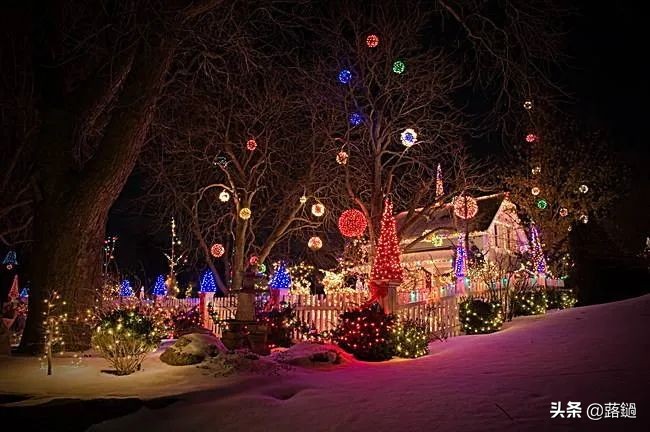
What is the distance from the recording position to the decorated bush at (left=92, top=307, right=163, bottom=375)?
774 cm

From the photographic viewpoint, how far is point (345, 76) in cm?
1900

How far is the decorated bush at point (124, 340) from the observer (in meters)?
7.74

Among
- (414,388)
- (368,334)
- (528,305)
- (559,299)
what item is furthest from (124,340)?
(559,299)

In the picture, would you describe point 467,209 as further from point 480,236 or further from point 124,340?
point 480,236

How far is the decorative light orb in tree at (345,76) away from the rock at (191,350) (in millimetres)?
12492

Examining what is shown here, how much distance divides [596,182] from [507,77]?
18.3 m

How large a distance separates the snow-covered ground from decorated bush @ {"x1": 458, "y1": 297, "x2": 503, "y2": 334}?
10.0ft

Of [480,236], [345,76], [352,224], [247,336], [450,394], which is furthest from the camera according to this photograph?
[480,236]

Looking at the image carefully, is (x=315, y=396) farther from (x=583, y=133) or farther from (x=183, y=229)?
(x=583, y=133)

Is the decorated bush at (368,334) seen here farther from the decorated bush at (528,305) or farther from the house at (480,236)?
the house at (480,236)

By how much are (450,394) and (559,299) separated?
47.0ft

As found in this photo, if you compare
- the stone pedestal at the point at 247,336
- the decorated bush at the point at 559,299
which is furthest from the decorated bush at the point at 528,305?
the stone pedestal at the point at 247,336

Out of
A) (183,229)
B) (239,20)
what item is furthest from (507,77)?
(183,229)

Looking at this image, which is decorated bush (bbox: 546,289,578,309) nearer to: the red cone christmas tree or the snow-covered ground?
the red cone christmas tree
